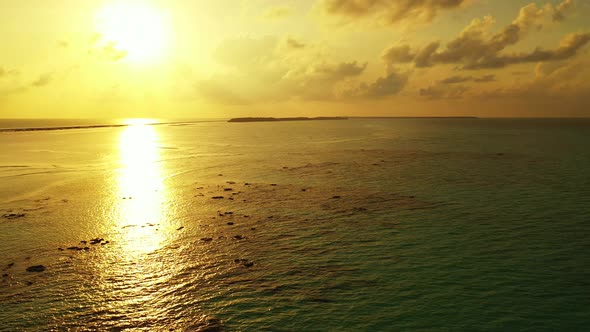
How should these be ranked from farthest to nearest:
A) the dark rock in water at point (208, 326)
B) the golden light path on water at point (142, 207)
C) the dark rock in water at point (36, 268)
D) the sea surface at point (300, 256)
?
the golden light path on water at point (142, 207) → the dark rock in water at point (36, 268) → the sea surface at point (300, 256) → the dark rock in water at point (208, 326)

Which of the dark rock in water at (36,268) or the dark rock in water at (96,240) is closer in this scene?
the dark rock in water at (36,268)

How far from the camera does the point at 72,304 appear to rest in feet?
71.7

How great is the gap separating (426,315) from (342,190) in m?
33.4

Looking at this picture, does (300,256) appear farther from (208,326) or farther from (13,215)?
(13,215)

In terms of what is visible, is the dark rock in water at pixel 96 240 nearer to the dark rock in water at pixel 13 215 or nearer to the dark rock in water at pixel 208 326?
the dark rock in water at pixel 13 215

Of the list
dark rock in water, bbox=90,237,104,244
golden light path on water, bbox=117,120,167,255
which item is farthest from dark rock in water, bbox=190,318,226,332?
dark rock in water, bbox=90,237,104,244

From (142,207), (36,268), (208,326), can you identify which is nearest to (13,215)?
(142,207)

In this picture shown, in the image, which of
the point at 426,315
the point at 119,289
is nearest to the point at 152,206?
the point at 119,289

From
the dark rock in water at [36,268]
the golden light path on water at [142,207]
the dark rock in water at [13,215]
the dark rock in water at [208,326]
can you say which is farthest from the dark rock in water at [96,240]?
the dark rock in water at [208,326]

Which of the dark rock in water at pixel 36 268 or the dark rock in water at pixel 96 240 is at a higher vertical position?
the dark rock in water at pixel 96 240

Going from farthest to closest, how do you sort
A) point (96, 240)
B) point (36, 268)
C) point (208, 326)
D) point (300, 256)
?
1. point (96, 240)
2. point (300, 256)
3. point (36, 268)
4. point (208, 326)

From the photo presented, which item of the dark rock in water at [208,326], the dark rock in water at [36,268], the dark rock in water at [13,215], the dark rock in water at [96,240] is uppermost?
the dark rock in water at [13,215]

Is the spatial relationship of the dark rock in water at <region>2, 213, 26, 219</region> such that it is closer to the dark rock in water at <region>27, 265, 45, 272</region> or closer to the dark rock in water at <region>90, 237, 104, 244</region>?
the dark rock in water at <region>90, 237, 104, 244</region>

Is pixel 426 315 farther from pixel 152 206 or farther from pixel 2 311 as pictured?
pixel 152 206
